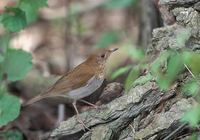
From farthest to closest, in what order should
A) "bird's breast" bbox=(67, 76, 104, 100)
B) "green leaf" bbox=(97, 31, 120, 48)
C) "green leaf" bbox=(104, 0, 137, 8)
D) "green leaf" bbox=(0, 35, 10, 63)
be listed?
1. "green leaf" bbox=(97, 31, 120, 48)
2. "green leaf" bbox=(104, 0, 137, 8)
3. "green leaf" bbox=(0, 35, 10, 63)
4. "bird's breast" bbox=(67, 76, 104, 100)

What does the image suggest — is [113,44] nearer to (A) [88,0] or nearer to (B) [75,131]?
(A) [88,0]

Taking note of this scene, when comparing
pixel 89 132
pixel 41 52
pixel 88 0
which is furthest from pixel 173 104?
pixel 88 0

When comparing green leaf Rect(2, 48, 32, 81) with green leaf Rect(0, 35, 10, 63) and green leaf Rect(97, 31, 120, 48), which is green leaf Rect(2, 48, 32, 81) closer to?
green leaf Rect(0, 35, 10, 63)

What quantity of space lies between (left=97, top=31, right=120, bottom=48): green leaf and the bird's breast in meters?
2.16

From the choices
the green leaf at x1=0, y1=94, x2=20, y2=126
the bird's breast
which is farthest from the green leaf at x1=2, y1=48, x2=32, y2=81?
the bird's breast

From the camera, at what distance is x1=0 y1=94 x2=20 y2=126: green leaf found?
442cm

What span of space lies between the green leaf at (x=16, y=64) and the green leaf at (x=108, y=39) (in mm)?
2012

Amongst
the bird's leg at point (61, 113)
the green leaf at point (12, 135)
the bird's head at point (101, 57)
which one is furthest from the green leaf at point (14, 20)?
the bird's leg at point (61, 113)

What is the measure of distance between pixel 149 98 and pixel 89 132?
55cm

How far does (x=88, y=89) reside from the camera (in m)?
4.64

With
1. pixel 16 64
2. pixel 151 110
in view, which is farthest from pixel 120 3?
pixel 151 110

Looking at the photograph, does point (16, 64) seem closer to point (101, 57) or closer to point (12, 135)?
point (12, 135)

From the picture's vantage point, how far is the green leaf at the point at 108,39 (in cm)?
696

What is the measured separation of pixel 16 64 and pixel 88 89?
770mm
